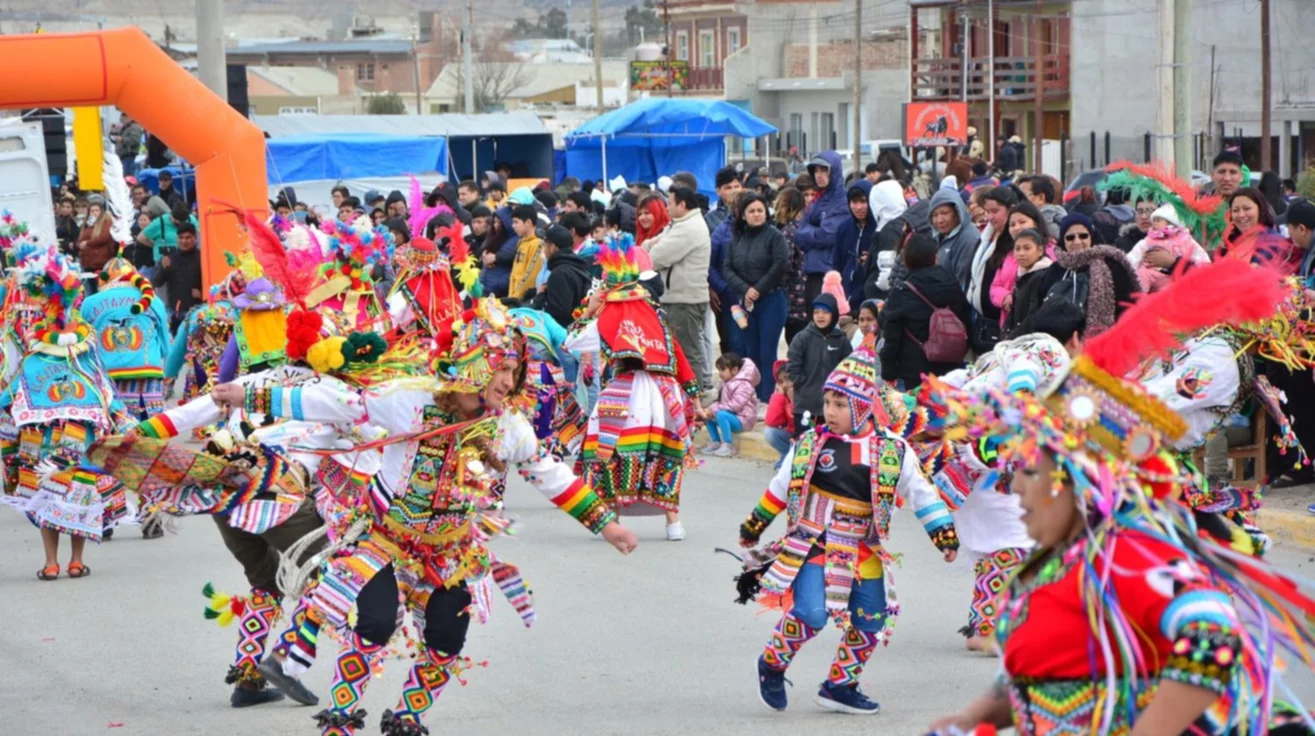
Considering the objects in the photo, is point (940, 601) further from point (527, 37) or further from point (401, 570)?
point (527, 37)

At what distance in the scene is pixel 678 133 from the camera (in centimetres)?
2873

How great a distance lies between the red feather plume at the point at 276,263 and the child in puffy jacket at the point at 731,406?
4.84m

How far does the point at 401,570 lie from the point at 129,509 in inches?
228

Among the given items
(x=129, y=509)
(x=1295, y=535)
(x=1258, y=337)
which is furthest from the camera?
(x=129, y=509)

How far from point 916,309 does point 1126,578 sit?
752 centimetres

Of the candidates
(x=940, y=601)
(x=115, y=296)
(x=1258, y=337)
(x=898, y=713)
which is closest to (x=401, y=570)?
(x=898, y=713)

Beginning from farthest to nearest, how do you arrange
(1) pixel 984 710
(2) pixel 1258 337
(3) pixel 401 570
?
(2) pixel 1258 337, (3) pixel 401 570, (1) pixel 984 710

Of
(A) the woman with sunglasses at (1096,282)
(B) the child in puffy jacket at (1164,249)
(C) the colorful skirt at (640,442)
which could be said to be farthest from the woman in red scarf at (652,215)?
(A) the woman with sunglasses at (1096,282)

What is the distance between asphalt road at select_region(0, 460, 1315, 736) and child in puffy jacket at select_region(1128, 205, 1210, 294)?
1886 mm

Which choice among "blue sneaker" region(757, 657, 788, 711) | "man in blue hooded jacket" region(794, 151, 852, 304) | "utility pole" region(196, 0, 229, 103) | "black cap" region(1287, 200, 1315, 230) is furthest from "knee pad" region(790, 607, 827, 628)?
"utility pole" region(196, 0, 229, 103)

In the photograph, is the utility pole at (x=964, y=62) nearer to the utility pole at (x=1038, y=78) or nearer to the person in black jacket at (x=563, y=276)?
the utility pole at (x=1038, y=78)

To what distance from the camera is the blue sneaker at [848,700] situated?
7.06m

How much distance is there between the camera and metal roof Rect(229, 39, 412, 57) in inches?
4828

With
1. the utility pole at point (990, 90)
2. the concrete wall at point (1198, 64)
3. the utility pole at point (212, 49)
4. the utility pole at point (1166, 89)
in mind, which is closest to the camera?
the utility pole at point (1166, 89)
